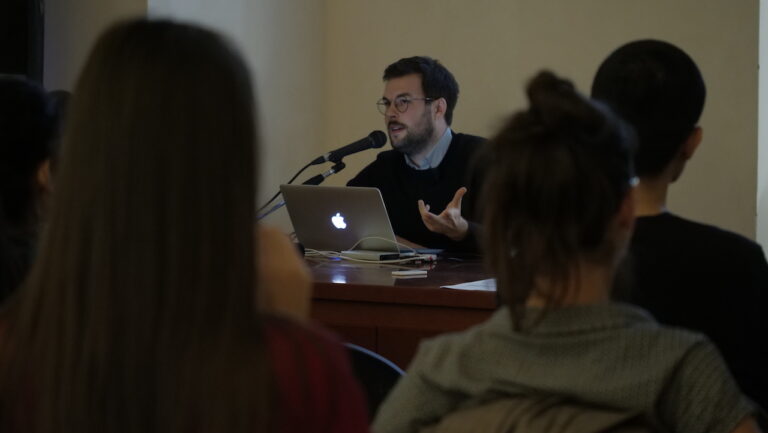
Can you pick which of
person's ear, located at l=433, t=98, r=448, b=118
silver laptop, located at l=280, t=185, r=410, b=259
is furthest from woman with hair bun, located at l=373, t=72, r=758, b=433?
person's ear, located at l=433, t=98, r=448, b=118

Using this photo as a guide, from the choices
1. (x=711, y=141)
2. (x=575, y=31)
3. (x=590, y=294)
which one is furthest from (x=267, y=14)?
(x=590, y=294)

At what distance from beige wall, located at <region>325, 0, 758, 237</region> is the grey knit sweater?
2494 mm

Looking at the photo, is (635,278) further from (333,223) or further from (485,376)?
(333,223)

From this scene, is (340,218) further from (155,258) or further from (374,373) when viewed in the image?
(155,258)

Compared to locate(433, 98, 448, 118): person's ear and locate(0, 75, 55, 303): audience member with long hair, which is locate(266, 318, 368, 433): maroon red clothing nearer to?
locate(0, 75, 55, 303): audience member with long hair

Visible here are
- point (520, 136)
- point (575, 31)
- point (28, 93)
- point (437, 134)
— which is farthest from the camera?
point (575, 31)

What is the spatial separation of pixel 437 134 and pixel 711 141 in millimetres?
1055

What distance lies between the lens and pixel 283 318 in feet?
2.71

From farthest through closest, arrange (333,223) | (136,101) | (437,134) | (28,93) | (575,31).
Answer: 1. (575,31)
2. (437,134)
3. (333,223)
4. (28,93)
5. (136,101)

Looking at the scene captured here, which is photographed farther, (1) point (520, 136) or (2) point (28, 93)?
(2) point (28, 93)

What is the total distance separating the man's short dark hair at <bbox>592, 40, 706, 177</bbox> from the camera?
4.26 ft

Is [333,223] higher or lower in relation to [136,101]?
lower

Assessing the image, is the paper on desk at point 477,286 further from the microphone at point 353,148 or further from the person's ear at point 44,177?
the person's ear at point 44,177

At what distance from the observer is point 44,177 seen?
1200 mm
